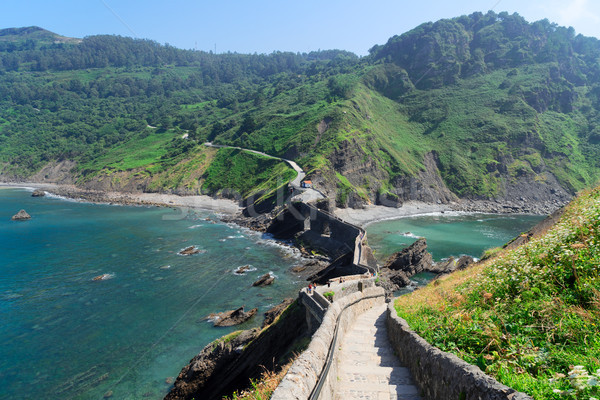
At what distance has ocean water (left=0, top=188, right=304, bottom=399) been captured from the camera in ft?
81.8

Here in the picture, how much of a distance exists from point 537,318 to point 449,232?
247 ft

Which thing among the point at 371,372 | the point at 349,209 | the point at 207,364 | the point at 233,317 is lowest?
the point at 233,317

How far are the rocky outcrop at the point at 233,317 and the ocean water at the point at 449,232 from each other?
1101 inches

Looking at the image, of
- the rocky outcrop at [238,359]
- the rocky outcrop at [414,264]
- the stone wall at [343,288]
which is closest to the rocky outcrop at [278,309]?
the rocky outcrop at [238,359]

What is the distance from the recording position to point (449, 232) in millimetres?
77062

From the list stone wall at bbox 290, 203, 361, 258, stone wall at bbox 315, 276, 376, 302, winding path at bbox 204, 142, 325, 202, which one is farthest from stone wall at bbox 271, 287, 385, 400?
winding path at bbox 204, 142, 325, 202

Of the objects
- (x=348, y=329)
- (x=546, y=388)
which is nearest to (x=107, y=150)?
(x=348, y=329)

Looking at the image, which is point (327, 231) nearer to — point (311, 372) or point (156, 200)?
point (311, 372)

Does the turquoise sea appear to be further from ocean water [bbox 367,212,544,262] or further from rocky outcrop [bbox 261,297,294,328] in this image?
rocky outcrop [bbox 261,297,294,328]

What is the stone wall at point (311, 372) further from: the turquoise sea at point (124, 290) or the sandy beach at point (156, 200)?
the sandy beach at point (156, 200)

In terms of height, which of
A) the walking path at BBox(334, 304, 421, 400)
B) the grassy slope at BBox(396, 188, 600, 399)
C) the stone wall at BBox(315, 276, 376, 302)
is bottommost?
the stone wall at BBox(315, 276, 376, 302)

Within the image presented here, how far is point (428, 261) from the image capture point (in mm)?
50219

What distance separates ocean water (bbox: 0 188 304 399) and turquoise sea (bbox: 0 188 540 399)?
117mm

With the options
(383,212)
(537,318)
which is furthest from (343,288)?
(383,212)
